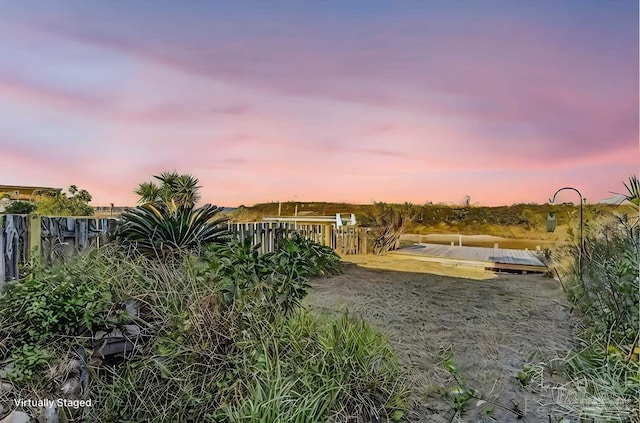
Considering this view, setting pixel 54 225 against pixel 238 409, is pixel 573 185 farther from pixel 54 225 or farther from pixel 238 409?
pixel 54 225

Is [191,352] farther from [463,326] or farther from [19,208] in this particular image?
[19,208]

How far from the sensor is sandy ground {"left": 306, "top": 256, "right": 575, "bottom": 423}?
Result: 2357 millimetres

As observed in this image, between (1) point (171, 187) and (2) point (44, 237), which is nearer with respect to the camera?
(2) point (44, 237)

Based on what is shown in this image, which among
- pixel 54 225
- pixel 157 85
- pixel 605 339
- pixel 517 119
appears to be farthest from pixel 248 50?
pixel 605 339

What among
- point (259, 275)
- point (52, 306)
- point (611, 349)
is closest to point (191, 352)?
point (259, 275)

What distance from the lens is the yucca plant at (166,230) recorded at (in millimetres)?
3717

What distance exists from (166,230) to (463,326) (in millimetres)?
3200

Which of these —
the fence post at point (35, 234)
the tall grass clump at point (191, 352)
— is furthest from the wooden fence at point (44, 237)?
the tall grass clump at point (191, 352)

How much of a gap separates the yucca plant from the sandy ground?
1.45m

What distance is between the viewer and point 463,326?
3.61 metres

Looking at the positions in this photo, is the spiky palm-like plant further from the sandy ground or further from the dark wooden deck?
the dark wooden deck

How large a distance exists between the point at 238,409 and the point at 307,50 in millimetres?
4865

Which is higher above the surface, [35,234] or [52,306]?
[35,234]

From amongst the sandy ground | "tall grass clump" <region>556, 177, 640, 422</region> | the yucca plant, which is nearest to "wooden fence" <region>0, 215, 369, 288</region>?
the yucca plant
